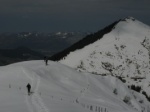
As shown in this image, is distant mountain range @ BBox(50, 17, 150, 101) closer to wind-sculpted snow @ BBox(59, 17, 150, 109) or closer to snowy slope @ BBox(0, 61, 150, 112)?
wind-sculpted snow @ BBox(59, 17, 150, 109)

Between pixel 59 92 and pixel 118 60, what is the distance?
391 feet

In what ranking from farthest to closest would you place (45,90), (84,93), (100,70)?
(100,70) → (84,93) → (45,90)

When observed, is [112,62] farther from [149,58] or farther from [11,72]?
[11,72]

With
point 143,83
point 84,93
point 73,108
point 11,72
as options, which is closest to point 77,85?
point 84,93

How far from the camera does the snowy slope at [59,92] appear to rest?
46875 millimetres

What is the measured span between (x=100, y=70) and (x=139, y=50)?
1187 inches

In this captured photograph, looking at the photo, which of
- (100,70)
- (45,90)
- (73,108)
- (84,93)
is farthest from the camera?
(100,70)

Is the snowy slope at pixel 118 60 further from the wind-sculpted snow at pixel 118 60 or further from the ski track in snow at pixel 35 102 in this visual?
the ski track in snow at pixel 35 102

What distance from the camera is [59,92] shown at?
64812 millimetres

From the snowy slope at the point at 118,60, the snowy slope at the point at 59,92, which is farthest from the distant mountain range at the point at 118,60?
the snowy slope at the point at 59,92

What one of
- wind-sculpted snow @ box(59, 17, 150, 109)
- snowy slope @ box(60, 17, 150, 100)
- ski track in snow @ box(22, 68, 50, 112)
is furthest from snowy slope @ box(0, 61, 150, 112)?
snowy slope @ box(60, 17, 150, 100)

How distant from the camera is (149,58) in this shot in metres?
184

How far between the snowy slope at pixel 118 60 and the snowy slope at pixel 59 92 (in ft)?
209

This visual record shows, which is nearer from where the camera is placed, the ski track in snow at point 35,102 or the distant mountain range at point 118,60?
the ski track in snow at point 35,102
